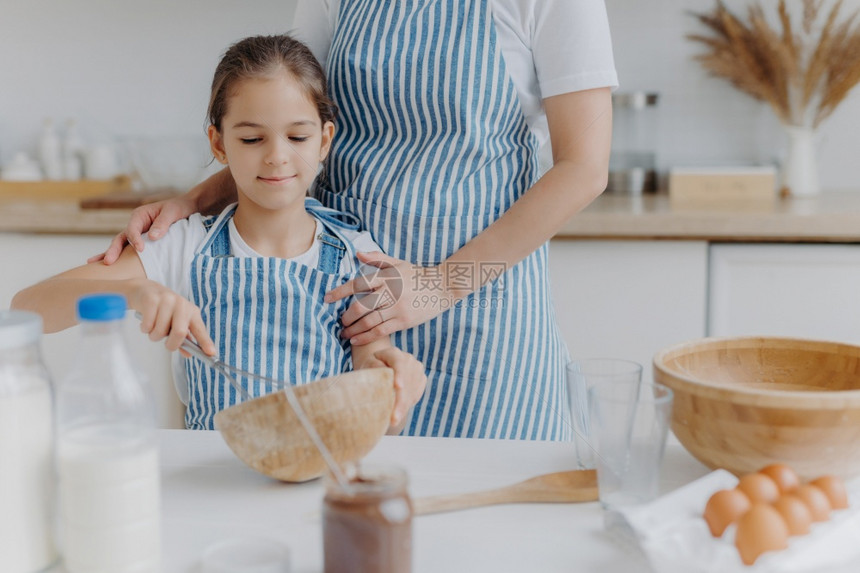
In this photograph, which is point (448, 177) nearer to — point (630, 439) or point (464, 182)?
point (464, 182)

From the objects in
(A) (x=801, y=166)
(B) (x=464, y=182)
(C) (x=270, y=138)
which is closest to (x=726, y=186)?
(A) (x=801, y=166)

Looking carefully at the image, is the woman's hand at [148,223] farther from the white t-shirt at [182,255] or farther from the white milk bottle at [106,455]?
the white milk bottle at [106,455]

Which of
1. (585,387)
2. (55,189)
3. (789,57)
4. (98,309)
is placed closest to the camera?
(98,309)

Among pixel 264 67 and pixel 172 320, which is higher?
pixel 264 67

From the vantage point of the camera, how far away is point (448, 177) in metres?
1.22

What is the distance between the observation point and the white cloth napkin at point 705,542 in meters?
0.62

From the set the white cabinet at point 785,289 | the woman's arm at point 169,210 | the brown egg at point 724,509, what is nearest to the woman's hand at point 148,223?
the woman's arm at point 169,210

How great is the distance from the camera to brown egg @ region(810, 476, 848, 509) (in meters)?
0.68

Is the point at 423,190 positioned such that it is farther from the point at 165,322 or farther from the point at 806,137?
the point at 806,137

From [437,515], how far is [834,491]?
0.98 feet

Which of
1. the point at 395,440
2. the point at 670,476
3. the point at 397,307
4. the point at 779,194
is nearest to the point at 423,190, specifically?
the point at 397,307

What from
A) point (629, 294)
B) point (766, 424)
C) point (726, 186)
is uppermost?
point (726, 186)

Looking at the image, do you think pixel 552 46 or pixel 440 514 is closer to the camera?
pixel 440 514

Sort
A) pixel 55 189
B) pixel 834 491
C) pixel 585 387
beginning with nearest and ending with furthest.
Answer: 1. pixel 834 491
2. pixel 585 387
3. pixel 55 189
